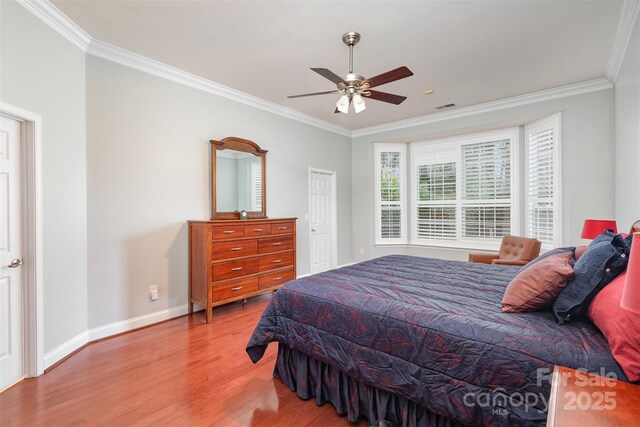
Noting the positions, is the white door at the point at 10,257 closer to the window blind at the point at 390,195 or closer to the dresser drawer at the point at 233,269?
the dresser drawer at the point at 233,269

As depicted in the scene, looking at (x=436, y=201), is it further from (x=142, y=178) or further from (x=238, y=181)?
(x=142, y=178)

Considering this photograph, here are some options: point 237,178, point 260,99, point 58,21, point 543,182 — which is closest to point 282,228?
point 237,178

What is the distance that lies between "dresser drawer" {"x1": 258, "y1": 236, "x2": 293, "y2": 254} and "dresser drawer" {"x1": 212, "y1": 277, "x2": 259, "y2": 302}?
16.1 inches

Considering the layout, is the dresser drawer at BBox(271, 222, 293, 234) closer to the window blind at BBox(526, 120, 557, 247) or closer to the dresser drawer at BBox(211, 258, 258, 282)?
the dresser drawer at BBox(211, 258, 258, 282)

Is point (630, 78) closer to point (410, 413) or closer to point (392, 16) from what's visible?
point (392, 16)

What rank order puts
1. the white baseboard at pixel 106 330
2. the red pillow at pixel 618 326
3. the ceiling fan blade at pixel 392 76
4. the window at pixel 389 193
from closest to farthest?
the red pillow at pixel 618 326 → the ceiling fan blade at pixel 392 76 → the white baseboard at pixel 106 330 → the window at pixel 389 193

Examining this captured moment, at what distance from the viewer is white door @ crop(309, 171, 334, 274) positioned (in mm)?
5570

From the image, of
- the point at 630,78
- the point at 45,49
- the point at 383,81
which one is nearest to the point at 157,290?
the point at 45,49

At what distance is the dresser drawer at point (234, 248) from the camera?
3.49 m

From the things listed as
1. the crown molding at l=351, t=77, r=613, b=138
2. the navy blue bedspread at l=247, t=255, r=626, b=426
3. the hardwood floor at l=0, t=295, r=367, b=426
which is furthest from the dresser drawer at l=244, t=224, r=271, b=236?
the crown molding at l=351, t=77, r=613, b=138

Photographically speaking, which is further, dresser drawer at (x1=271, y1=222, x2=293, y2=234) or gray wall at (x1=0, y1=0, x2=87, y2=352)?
dresser drawer at (x1=271, y1=222, x2=293, y2=234)

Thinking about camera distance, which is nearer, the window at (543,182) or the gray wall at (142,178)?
the gray wall at (142,178)

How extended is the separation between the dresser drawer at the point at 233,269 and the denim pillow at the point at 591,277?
308 cm

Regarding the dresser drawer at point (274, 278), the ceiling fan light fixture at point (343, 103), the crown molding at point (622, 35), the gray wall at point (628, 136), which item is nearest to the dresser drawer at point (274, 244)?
the dresser drawer at point (274, 278)
